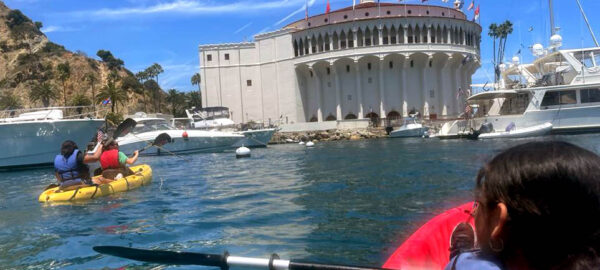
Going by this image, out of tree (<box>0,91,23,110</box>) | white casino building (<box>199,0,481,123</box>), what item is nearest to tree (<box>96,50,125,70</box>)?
tree (<box>0,91,23,110</box>)

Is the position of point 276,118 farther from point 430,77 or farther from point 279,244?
point 279,244

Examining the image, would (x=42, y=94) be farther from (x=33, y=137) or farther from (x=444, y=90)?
(x=444, y=90)

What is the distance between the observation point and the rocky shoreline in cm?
5006

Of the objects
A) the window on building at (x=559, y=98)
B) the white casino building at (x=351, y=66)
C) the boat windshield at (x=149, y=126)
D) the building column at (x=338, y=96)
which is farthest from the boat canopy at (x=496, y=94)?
the boat windshield at (x=149, y=126)

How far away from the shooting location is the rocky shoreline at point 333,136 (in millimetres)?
50062

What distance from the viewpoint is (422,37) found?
55312 millimetres

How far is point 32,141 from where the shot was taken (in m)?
24.0

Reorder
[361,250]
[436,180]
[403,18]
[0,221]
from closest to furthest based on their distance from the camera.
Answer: [361,250], [0,221], [436,180], [403,18]

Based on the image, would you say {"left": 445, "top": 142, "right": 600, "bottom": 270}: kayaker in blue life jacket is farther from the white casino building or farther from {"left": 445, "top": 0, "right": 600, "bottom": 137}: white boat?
the white casino building

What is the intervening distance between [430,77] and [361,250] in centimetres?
5492

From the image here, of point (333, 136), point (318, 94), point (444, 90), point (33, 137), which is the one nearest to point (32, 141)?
point (33, 137)

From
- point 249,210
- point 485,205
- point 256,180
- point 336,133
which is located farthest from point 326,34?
point 485,205

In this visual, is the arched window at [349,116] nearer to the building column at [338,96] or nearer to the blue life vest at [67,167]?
the building column at [338,96]

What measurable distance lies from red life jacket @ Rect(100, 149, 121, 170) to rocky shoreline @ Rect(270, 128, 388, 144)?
38360 millimetres
